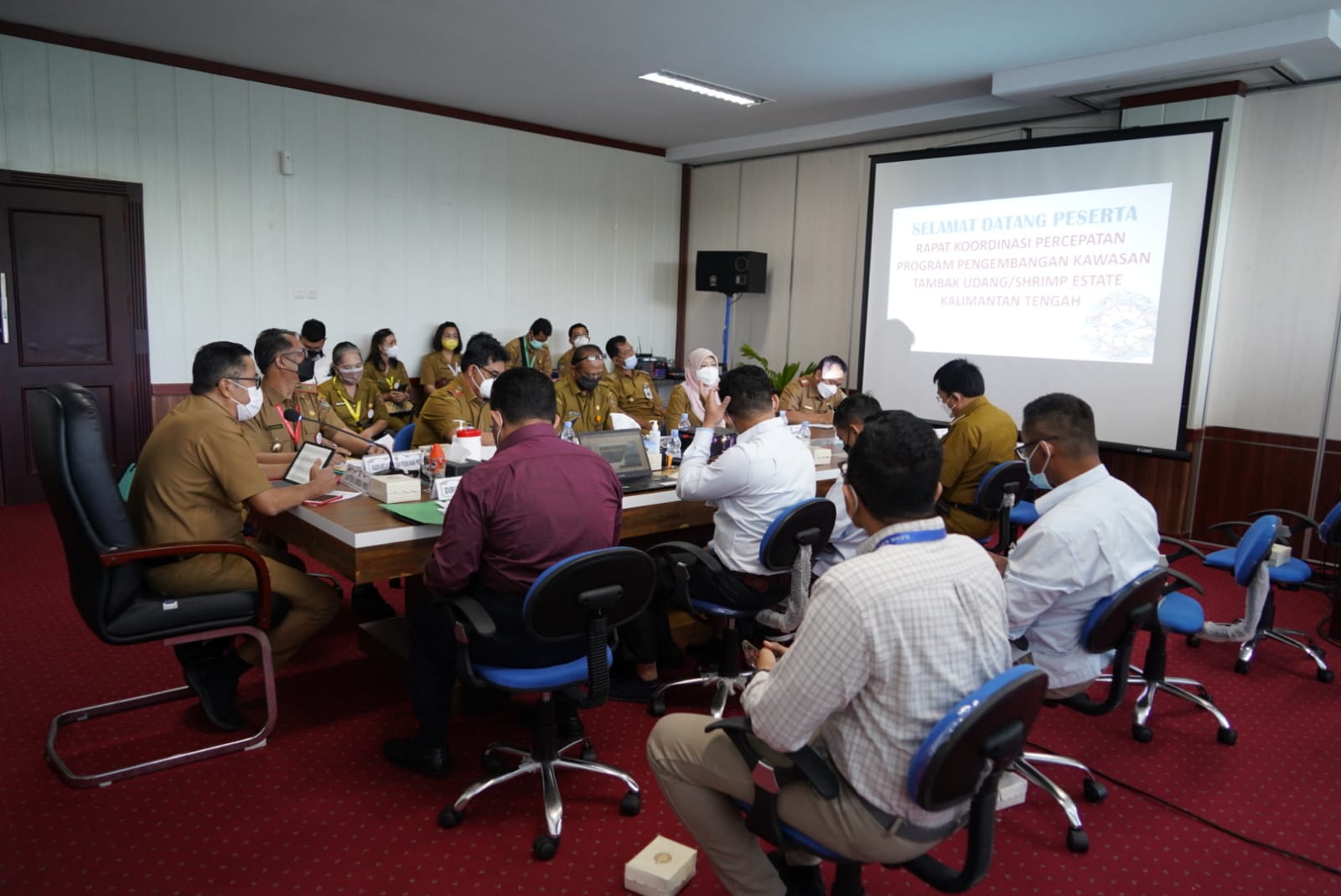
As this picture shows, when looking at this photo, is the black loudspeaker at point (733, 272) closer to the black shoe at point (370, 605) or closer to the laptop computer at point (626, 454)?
the laptop computer at point (626, 454)

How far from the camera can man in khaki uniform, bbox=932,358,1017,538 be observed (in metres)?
3.93

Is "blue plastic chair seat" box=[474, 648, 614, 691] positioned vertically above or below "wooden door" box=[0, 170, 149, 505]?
below

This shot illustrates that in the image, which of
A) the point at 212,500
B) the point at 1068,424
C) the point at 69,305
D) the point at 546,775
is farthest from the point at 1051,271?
the point at 69,305

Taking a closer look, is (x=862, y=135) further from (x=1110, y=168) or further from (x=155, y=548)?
(x=155, y=548)

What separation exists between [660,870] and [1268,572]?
2.96 meters

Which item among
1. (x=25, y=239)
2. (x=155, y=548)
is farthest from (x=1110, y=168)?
(x=25, y=239)

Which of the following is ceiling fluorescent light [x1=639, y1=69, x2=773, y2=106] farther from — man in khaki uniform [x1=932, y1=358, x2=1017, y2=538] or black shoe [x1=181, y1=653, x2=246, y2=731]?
black shoe [x1=181, y1=653, x2=246, y2=731]

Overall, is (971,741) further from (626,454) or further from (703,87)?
(703,87)

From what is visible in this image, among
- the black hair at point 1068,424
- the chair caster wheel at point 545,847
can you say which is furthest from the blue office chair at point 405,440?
the black hair at point 1068,424

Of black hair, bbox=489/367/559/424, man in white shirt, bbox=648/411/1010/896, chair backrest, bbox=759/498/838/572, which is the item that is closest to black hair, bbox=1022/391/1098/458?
chair backrest, bbox=759/498/838/572

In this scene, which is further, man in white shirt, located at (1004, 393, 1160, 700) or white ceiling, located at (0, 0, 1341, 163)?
white ceiling, located at (0, 0, 1341, 163)

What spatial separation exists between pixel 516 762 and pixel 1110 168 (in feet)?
17.9

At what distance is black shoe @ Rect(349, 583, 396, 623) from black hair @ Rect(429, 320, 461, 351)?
368cm

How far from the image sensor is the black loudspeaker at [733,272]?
8367 millimetres
